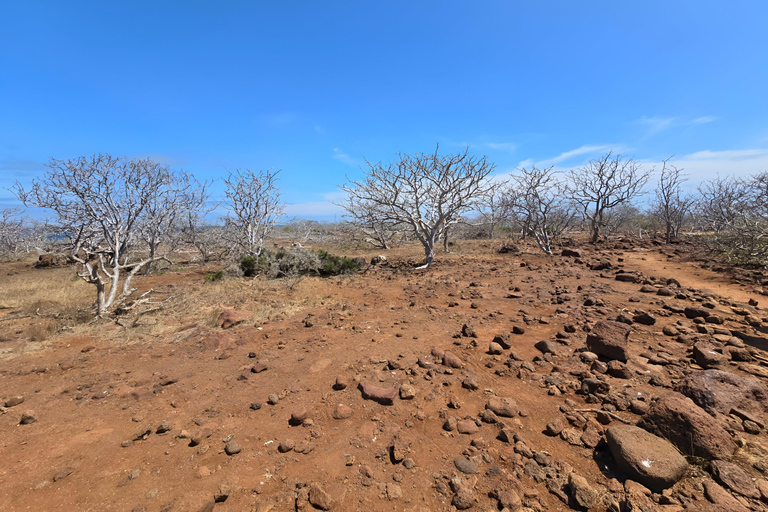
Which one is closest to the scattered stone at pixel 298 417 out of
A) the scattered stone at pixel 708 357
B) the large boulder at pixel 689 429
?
the large boulder at pixel 689 429

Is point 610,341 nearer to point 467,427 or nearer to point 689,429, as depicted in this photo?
point 689,429

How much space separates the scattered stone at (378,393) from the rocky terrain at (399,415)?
23mm

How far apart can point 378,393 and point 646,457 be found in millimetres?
2192

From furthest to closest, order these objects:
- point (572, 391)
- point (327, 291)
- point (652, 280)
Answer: point (327, 291) < point (652, 280) < point (572, 391)

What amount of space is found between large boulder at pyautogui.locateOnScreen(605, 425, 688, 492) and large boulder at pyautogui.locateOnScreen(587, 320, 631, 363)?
165cm

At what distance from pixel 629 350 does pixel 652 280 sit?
18.1ft

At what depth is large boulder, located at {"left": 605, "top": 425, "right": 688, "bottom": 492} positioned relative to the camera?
6.74 feet

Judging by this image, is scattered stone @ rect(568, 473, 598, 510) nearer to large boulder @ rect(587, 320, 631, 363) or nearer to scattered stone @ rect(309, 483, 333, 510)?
scattered stone @ rect(309, 483, 333, 510)

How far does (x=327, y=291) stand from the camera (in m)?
8.67

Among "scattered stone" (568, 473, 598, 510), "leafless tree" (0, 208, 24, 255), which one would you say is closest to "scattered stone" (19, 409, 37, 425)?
"scattered stone" (568, 473, 598, 510)

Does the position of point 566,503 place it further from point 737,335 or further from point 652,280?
point 652,280

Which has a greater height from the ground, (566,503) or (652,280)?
(652,280)

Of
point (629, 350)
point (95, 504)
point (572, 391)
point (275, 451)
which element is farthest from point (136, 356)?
point (629, 350)

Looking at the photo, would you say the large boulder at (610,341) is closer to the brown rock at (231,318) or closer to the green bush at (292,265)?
the brown rock at (231,318)
